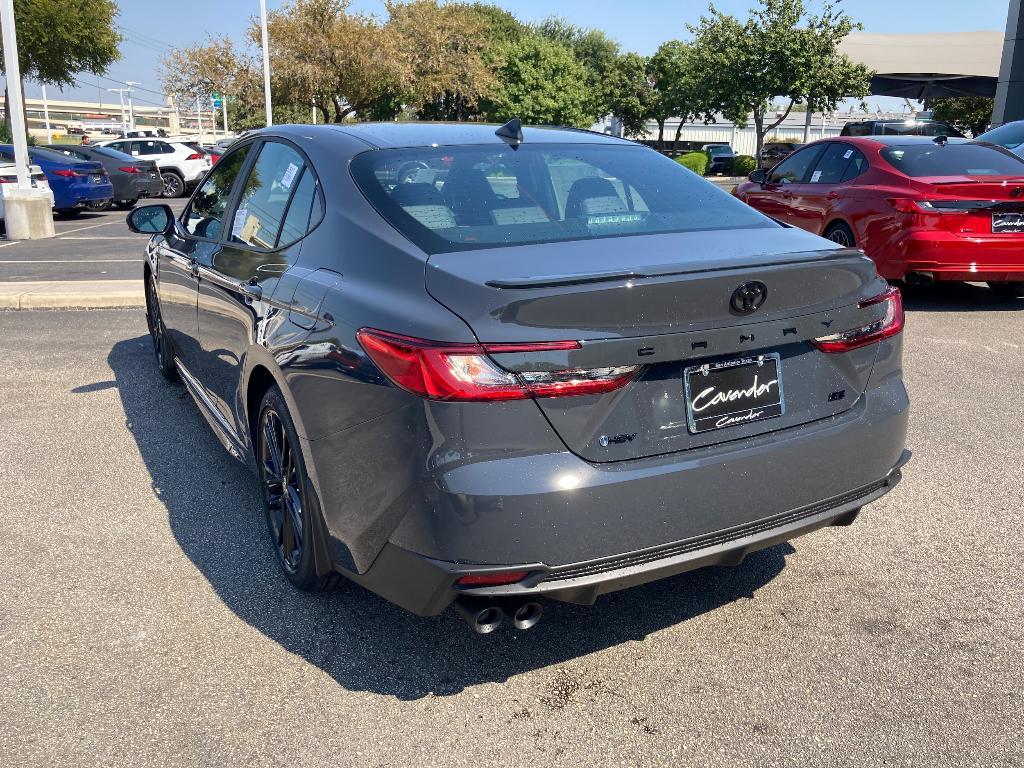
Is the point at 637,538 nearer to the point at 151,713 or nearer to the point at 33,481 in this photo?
the point at 151,713

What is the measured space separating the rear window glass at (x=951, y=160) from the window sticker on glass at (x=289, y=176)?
6409 millimetres

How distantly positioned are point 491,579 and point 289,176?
1952mm

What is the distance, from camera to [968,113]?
4584cm

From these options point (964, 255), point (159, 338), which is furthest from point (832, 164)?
point (159, 338)

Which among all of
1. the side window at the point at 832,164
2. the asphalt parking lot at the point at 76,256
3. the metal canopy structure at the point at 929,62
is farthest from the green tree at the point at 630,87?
the side window at the point at 832,164

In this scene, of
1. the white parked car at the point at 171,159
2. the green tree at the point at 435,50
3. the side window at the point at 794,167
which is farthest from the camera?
the green tree at the point at 435,50

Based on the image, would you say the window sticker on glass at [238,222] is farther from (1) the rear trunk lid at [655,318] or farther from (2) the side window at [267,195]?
(1) the rear trunk lid at [655,318]

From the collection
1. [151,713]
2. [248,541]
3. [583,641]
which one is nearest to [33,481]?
[248,541]

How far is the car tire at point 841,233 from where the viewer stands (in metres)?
8.86

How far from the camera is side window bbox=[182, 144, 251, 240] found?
4.43 meters

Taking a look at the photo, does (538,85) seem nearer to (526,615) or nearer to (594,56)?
(594,56)

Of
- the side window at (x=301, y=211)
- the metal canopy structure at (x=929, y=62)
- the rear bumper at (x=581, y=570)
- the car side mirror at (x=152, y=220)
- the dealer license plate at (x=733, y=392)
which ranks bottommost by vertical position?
the rear bumper at (x=581, y=570)

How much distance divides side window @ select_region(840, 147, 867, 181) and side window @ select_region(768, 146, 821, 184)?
68 centimetres

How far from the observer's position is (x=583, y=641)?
3.16 meters
